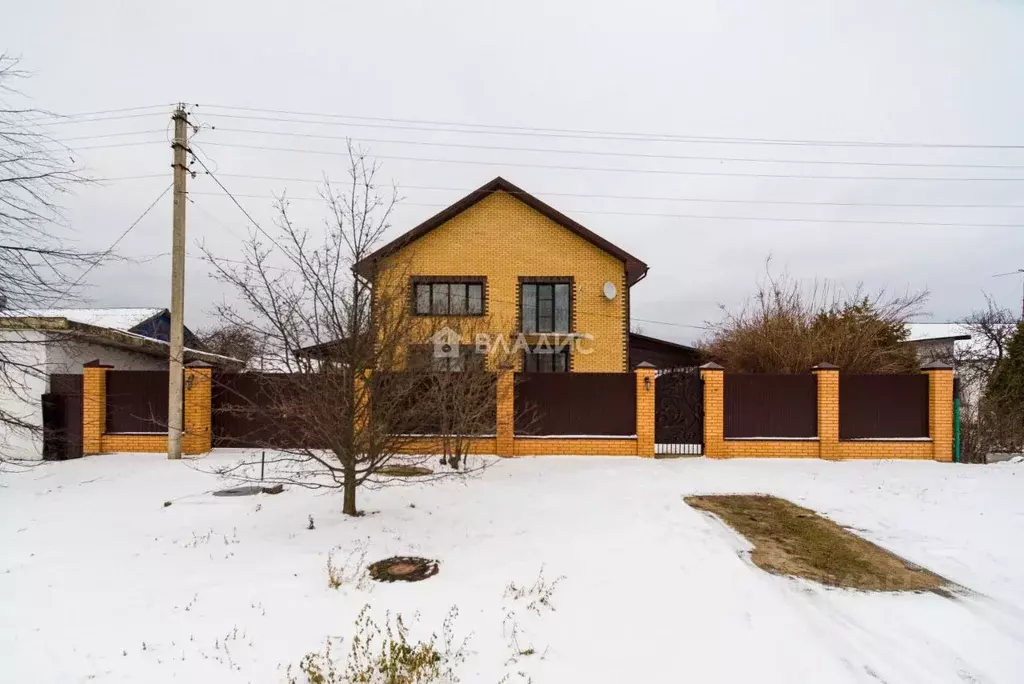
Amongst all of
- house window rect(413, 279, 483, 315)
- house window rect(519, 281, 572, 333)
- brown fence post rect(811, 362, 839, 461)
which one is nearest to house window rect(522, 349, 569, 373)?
house window rect(519, 281, 572, 333)

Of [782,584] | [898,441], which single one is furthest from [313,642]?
[898,441]

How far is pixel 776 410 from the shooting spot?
10.1 metres

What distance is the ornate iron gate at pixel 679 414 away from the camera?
10.3 meters

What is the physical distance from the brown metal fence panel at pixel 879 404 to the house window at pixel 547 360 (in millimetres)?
8032

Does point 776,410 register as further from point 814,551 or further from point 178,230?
point 178,230

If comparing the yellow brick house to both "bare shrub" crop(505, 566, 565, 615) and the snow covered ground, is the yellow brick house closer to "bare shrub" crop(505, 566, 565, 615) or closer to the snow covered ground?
the snow covered ground

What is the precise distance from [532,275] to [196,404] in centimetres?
1034

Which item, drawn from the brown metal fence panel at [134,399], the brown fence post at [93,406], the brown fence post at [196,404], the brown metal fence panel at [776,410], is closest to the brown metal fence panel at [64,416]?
the brown fence post at [93,406]

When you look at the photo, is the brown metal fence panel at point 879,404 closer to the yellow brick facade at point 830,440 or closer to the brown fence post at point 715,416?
the yellow brick facade at point 830,440

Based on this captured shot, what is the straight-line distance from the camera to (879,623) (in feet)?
11.8

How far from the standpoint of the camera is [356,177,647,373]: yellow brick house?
1612cm

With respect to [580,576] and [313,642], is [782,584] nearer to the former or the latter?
[580,576]

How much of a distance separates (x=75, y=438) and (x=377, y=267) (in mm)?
9125

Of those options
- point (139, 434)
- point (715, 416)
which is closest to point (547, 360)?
point (715, 416)
